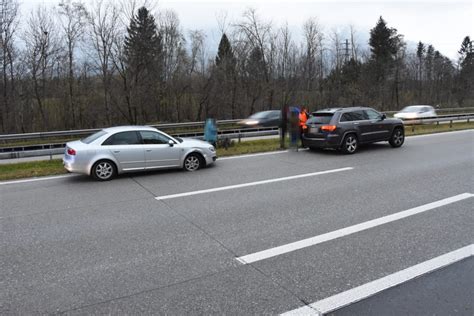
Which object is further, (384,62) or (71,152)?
(384,62)

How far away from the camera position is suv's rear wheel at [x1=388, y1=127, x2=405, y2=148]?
47.1 feet

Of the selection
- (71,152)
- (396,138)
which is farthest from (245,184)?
(396,138)

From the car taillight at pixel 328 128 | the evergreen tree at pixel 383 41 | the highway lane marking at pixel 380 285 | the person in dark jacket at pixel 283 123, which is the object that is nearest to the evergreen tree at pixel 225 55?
the person in dark jacket at pixel 283 123

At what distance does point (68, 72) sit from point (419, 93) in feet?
159

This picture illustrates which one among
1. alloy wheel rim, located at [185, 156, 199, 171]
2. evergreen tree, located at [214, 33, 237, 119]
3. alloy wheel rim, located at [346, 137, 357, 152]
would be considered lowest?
alloy wheel rim, located at [185, 156, 199, 171]

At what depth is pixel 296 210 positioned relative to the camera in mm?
6461

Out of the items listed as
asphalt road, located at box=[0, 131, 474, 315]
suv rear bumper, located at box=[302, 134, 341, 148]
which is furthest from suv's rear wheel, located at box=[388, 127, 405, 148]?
asphalt road, located at box=[0, 131, 474, 315]

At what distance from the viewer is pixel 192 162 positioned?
1070 centimetres

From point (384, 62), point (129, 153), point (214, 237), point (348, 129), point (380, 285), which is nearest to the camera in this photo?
point (380, 285)

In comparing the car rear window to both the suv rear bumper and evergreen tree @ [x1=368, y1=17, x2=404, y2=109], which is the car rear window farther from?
evergreen tree @ [x1=368, y1=17, x2=404, y2=109]

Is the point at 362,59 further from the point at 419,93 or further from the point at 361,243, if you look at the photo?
the point at 361,243

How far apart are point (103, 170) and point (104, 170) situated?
0.09ft

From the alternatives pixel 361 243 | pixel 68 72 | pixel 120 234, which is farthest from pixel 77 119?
pixel 361 243

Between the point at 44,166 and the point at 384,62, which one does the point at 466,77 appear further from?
the point at 44,166
